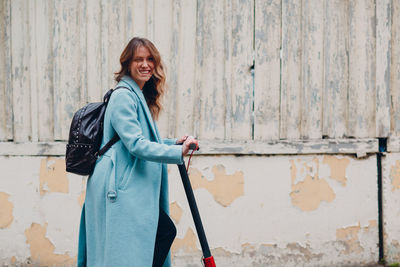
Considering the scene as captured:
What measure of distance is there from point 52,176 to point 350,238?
2747mm

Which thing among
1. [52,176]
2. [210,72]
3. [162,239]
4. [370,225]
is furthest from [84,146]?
[370,225]

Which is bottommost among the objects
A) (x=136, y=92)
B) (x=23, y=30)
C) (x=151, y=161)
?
(x=151, y=161)

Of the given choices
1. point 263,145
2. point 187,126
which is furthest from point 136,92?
point 263,145

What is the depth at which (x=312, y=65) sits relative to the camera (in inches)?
158

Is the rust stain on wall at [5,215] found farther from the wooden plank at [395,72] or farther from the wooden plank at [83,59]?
the wooden plank at [395,72]

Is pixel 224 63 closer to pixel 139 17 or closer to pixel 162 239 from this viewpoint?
pixel 139 17

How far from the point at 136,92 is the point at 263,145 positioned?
179 centimetres

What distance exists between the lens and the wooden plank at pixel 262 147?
377 centimetres

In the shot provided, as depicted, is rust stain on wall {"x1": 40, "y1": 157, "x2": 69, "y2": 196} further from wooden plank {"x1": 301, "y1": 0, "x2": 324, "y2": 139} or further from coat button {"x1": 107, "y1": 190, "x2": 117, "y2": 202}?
wooden plank {"x1": 301, "y1": 0, "x2": 324, "y2": 139}

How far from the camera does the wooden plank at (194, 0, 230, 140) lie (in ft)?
12.7

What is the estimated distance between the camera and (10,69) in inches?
150

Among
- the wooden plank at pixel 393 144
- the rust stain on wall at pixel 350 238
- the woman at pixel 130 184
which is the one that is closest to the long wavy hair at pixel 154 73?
the woman at pixel 130 184

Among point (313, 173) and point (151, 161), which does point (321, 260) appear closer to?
point (313, 173)

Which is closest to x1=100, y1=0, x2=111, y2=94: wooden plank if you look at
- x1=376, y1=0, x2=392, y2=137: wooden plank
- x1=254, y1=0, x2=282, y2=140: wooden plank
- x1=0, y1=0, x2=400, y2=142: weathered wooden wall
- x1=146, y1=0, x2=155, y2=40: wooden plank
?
x1=0, y1=0, x2=400, y2=142: weathered wooden wall
